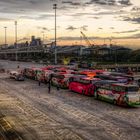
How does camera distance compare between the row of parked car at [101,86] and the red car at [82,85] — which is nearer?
the row of parked car at [101,86]

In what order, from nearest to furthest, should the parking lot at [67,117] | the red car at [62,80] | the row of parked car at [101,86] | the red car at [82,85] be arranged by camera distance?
the parking lot at [67,117] < the row of parked car at [101,86] < the red car at [82,85] < the red car at [62,80]

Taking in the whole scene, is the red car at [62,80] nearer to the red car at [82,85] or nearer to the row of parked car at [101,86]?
the row of parked car at [101,86]

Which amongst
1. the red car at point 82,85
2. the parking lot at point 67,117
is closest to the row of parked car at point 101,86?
the red car at point 82,85

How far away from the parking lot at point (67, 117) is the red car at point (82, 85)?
3.96ft

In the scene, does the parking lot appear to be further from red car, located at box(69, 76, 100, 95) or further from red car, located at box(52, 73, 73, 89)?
red car, located at box(52, 73, 73, 89)

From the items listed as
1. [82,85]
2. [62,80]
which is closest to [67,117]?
[82,85]

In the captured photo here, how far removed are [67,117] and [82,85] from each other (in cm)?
1821

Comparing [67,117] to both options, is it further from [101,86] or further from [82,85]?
[82,85]

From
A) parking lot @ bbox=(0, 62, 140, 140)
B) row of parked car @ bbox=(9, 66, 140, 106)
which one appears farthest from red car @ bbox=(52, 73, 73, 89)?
parking lot @ bbox=(0, 62, 140, 140)

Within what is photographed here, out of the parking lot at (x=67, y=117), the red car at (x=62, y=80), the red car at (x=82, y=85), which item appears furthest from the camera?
the red car at (x=62, y=80)

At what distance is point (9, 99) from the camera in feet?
167

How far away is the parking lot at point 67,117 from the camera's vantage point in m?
30.2

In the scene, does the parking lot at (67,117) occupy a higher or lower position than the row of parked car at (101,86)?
lower

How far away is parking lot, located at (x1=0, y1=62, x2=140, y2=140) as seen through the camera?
3023cm
